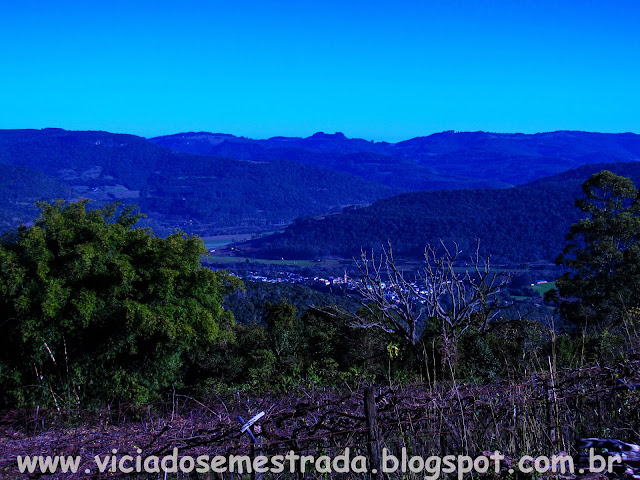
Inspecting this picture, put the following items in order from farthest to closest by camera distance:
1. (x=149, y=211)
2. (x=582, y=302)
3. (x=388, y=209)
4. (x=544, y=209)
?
(x=149, y=211) → (x=388, y=209) → (x=544, y=209) → (x=582, y=302)

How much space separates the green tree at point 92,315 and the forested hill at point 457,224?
60525mm

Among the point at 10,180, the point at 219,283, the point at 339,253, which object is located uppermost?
the point at 10,180

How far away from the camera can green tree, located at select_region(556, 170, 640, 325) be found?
1531 centimetres

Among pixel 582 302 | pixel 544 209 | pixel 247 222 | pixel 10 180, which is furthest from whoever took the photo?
pixel 247 222

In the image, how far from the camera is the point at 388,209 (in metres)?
105

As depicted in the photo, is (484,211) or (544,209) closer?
(544,209)

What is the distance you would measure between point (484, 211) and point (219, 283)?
84.8m

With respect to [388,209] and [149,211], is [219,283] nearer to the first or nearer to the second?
[388,209]

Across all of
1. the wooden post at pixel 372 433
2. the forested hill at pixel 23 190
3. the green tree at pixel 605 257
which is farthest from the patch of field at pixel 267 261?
the wooden post at pixel 372 433

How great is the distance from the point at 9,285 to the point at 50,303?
0.82m

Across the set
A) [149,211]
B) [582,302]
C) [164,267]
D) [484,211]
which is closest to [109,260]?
[164,267]

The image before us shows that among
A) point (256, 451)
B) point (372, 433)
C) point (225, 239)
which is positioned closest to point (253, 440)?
point (256, 451)

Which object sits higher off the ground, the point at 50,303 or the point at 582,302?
the point at 50,303

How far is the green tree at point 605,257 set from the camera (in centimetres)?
1531
